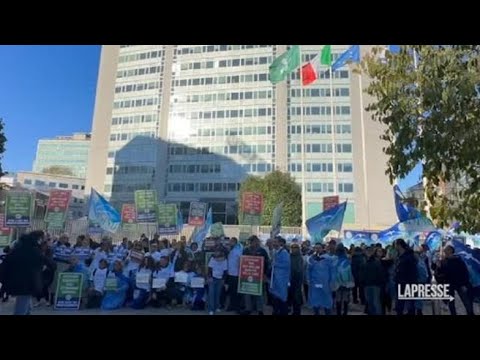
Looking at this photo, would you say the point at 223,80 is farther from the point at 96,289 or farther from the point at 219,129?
the point at 96,289

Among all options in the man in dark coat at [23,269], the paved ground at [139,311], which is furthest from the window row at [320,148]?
the man in dark coat at [23,269]

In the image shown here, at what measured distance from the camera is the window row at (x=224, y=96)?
2094 inches

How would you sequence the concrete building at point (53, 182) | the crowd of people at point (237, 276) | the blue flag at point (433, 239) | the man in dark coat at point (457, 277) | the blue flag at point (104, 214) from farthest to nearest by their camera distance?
the concrete building at point (53, 182), the blue flag at point (433, 239), the blue flag at point (104, 214), the crowd of people at point (237, 276), the man in dark coat at point (457, 277)

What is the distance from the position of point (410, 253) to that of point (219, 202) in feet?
151

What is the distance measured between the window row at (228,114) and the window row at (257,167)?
6817mm

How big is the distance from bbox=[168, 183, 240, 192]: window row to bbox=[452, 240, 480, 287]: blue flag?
4357cm

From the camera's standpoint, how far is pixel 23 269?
18.6 feet

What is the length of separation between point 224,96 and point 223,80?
2.44m

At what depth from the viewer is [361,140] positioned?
48188mm

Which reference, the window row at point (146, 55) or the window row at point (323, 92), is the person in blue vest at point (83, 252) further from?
the window row at point (146, 55)

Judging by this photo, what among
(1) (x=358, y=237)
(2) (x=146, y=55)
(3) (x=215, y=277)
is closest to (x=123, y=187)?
(2) (x=146, y=55)

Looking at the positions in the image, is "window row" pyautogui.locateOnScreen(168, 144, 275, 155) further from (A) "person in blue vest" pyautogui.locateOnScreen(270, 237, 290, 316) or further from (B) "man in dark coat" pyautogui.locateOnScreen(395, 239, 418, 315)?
(B) "man in dark coat" pyautogui.locateOnScreen(395, 239, 418, 315)
